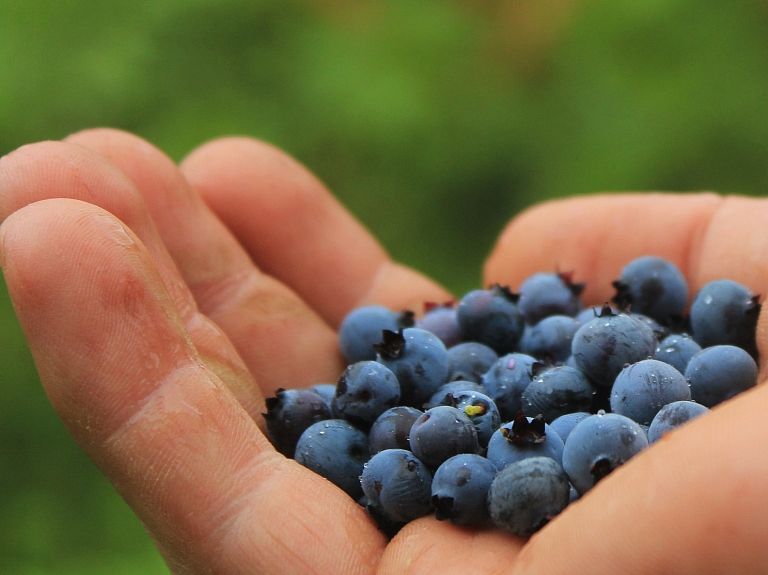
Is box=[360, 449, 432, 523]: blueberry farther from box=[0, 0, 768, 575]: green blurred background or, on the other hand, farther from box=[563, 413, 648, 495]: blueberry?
box=[0, 0, 768, 575]: green blurred background

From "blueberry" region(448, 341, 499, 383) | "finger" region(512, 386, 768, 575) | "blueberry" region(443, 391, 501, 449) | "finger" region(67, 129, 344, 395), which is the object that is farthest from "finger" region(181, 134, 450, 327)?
"finger" region(512, 386, 768, 575)

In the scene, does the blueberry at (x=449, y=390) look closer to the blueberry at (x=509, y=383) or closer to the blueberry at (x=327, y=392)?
the blueberry at (x=509, y=383)

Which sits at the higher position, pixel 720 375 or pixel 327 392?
pixel 720 375

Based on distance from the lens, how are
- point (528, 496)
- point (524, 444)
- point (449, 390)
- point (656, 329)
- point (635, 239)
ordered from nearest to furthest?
point (528, 496) → point (524, 444) → point (449, 390) → point (656, 329) → point (635, 239)

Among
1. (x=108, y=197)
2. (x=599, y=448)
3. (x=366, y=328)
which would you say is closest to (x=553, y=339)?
(x=366, y=328)

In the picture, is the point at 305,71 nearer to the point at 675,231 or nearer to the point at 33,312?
the point at 675,231

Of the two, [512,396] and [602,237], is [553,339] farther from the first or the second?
[602,237]

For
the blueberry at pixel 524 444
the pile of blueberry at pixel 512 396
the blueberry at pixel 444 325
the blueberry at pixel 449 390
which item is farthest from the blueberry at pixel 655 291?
the blueberry at pixel 524 444
